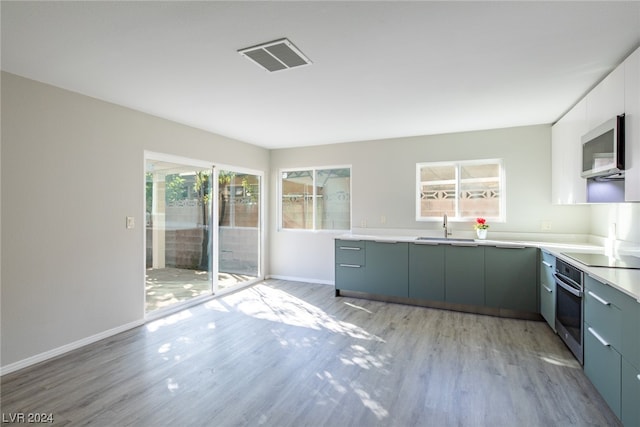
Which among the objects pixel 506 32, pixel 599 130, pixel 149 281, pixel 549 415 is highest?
pixel 506 32

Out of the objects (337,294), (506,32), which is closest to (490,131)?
(506,32)

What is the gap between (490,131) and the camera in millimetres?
4422

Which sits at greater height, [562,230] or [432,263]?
[562,230]

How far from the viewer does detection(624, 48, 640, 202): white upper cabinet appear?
6.95 feet

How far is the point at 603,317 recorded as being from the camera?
82.2 inches

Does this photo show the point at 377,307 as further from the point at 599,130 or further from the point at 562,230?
the point at 599,130

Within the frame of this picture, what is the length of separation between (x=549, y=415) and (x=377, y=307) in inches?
93.2

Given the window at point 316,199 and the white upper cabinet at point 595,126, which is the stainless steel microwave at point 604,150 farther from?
the window at point 316,199

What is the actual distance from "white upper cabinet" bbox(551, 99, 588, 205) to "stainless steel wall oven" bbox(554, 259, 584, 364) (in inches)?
32.0

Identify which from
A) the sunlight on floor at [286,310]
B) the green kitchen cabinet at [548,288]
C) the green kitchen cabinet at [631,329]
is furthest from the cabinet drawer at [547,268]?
the sunlight on floor at [286,310]

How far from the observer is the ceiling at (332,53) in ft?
5.87

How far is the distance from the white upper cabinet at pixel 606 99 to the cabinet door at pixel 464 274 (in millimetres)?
1759

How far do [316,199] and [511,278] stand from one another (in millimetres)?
3196

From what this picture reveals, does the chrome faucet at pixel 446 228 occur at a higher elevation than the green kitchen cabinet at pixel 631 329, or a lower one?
higher
